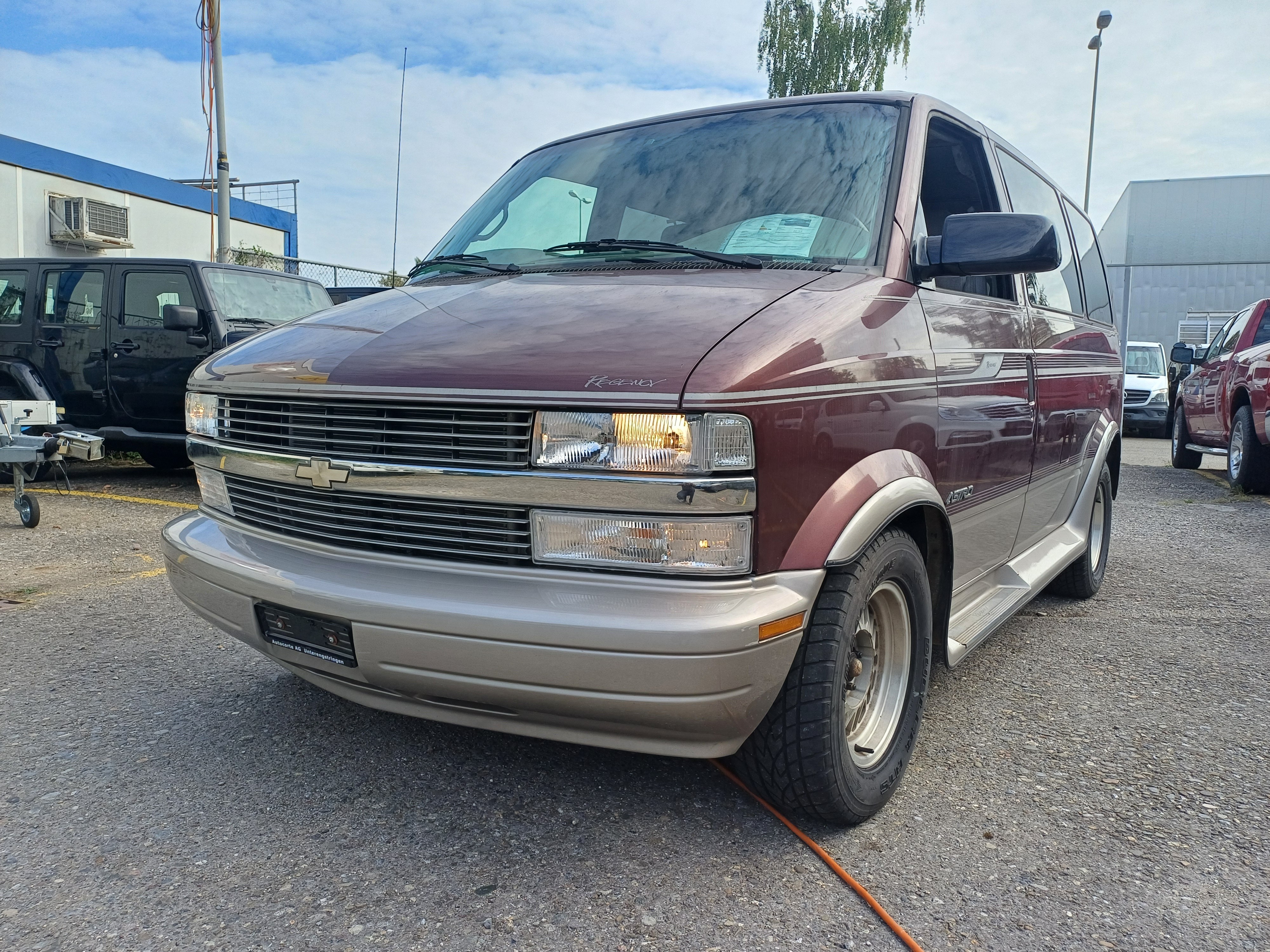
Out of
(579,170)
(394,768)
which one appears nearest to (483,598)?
(394,768)

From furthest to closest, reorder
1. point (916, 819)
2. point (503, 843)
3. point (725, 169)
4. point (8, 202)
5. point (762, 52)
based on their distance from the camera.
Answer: point (762, 52)
point (8, 202)
point (725, 169)
point (916, 819)
point (503, 843)

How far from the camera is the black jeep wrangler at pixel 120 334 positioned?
756 cm

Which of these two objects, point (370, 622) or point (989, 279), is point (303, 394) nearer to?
point (370, 622)

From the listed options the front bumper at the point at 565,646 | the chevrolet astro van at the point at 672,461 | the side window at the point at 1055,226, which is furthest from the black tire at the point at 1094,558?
the front bumper at the point at 565,646

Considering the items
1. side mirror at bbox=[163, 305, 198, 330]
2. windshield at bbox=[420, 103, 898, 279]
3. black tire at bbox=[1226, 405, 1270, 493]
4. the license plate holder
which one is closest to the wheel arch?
windshield at bbox=[420, 103, 898, 279]

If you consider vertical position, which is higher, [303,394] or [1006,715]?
[303,394]

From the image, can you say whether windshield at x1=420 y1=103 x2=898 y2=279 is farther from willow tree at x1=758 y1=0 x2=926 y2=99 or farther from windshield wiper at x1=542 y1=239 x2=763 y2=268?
willow tree at x1=758 y1=0 x2=926 y2=99

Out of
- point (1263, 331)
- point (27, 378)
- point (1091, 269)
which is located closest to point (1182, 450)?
point (1263, 331)

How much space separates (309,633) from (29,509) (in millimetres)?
4658

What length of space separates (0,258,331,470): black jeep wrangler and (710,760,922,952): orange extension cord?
20.1 ft

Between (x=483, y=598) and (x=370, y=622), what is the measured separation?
27 cm

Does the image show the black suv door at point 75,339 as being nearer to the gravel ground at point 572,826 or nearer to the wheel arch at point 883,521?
the gravel ground at point 572,826

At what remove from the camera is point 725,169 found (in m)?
2.95

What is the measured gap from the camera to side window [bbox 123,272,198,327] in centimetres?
766
